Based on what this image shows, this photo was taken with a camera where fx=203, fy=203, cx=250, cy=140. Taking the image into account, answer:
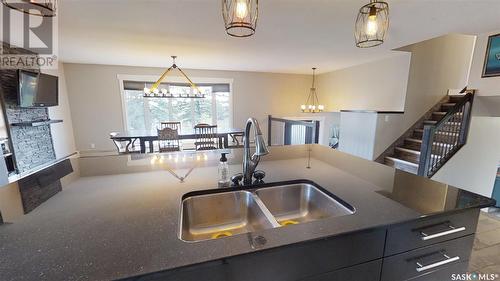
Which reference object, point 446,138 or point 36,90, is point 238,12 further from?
point 36,90

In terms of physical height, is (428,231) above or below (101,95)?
below

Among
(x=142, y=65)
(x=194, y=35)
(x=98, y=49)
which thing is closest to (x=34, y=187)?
(x=194, y=35)

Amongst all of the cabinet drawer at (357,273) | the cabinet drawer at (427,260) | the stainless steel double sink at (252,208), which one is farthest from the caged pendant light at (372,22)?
the cabinet drawer at (357,273)

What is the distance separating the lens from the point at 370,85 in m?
5.05

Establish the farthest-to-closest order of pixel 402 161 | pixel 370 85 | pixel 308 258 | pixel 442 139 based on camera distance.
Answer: pixel 370 85, pixel 402 161, pixel 442 139, pixel 308 258

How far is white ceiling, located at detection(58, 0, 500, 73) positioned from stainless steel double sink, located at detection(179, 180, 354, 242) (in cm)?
190

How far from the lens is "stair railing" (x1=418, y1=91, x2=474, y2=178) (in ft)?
10.2

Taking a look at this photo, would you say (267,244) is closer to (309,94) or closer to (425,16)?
(425,16)

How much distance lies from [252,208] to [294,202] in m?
0.31

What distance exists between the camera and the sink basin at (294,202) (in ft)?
3.83

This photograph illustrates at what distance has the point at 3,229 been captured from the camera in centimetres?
73

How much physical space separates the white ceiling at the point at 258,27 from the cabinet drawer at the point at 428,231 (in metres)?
2.07

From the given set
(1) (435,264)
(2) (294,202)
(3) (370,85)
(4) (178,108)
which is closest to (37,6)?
(2) (294,202)

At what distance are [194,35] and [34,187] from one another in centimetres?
270
